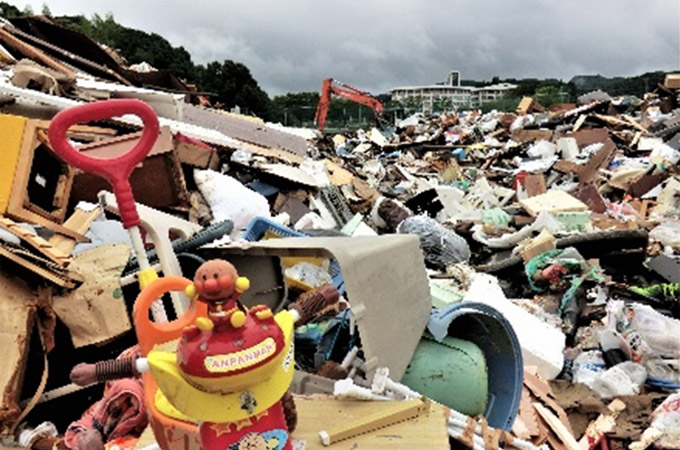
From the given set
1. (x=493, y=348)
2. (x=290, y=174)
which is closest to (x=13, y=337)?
(x=493, y=348)

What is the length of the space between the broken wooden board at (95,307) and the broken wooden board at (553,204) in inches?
192

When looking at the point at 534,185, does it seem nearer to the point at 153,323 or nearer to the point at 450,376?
the point at 450,376

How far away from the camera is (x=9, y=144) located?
11.7 feet

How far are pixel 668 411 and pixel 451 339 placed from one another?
1.33 meters

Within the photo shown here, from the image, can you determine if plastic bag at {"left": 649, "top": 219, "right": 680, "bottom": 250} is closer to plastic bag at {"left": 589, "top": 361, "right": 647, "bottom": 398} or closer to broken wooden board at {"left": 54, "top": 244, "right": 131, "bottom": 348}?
plastic bag at {"left": 589, "top": 361, "right": 647, "bottom": 398}

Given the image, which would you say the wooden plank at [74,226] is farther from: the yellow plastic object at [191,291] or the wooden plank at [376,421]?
the yellow plastic object at [191,291]

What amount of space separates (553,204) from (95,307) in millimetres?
5247

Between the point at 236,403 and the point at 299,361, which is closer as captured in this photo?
the point at 236,403

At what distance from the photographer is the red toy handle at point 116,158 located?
1.88 metres

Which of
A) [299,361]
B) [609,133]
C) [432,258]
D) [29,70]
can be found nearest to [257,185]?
[432,258]

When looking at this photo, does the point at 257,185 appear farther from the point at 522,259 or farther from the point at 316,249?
the point at 316,249

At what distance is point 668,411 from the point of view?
3.22 metres

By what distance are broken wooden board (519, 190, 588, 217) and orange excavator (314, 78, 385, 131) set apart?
35.2 ft

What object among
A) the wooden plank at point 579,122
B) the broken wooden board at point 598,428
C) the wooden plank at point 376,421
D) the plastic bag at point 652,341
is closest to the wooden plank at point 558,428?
the broken wooden board at point 598,428
